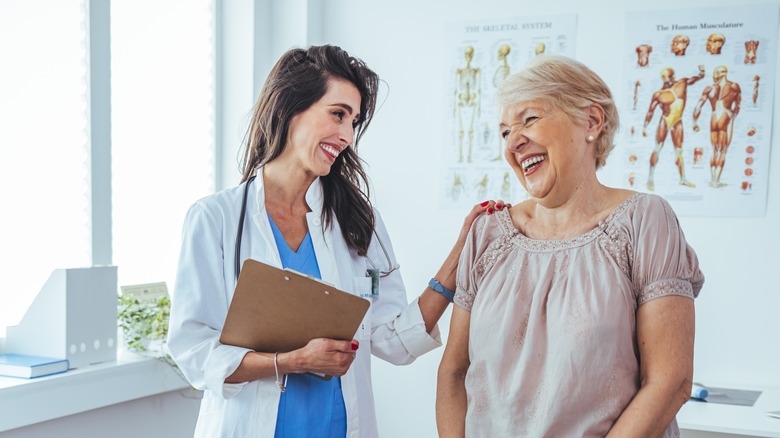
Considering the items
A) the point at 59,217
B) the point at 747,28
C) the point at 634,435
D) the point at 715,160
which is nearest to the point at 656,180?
the point at 715,160

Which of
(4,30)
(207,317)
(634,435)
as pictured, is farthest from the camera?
(4,30)

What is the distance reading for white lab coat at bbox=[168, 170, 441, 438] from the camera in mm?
1699

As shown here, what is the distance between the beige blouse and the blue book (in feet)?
4.99

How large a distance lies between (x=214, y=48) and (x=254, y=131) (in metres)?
1.77

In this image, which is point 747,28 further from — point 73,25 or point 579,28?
point 73,25

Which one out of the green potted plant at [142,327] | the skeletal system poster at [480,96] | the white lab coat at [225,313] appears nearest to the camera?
the white lab coat at [225,313]

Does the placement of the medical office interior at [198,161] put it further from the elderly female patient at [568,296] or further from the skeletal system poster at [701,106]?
the elderly female patient at [568,296]

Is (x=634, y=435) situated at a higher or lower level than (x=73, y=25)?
lower

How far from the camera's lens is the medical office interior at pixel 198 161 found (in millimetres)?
2535

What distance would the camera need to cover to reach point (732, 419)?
2.32m

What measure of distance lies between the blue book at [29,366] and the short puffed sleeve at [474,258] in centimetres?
148

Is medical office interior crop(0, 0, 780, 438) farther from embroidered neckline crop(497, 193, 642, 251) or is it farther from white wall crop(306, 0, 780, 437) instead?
embroidered neckline crop(497, 193, 642, 251)

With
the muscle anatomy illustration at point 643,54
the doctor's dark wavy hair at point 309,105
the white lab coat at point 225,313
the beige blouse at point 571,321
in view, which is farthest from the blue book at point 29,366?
the muscle anatomy illustration at point 643,54

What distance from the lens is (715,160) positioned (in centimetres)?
305
